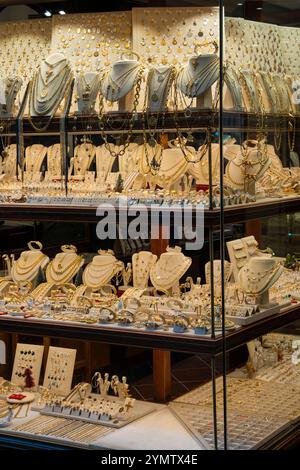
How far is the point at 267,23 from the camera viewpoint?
4.75 meters

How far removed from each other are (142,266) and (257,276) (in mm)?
562

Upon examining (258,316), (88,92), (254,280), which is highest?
(88,92)

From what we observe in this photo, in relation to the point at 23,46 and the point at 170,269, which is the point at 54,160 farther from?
the point at 170,269

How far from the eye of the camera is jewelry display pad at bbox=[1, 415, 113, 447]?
4.30 metres

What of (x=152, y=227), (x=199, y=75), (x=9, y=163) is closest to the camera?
(x=199, y=75)

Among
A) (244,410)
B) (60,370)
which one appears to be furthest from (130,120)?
(244,410)

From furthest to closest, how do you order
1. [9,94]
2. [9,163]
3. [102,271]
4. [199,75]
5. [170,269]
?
[9,163], [9,94], [102,271], [170,269], [199,75]

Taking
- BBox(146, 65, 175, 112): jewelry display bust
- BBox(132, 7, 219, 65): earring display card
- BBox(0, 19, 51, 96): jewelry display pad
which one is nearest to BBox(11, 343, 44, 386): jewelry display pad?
BBox(0, 19, 51, 96): jewelry display pad

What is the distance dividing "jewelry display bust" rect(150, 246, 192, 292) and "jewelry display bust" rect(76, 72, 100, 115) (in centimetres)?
78

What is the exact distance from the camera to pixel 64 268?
4.80m

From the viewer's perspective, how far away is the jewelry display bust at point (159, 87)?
Answer: 4.39 meters

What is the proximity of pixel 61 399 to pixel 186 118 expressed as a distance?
1.48 m

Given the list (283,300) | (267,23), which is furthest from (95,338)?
(267,23)

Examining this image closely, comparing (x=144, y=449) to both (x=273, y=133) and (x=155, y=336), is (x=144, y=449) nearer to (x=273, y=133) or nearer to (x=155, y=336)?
(x=155, y=336)
